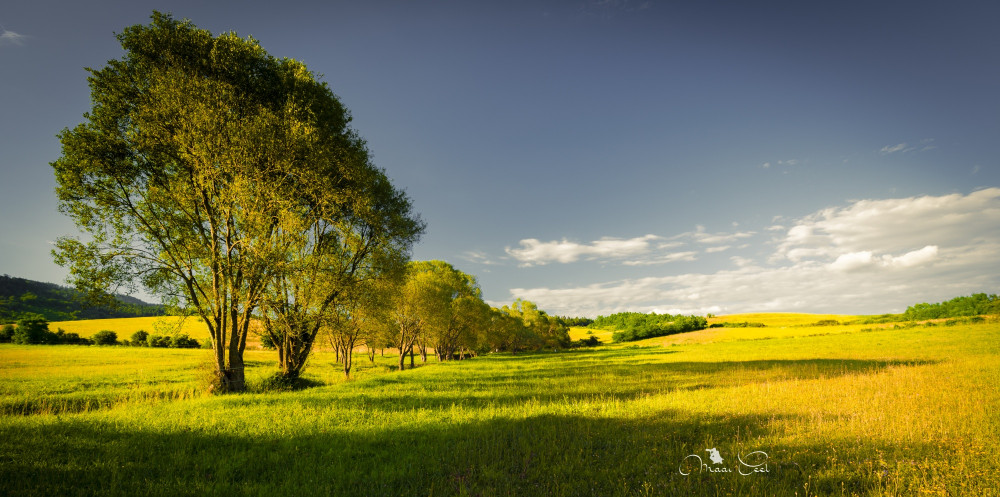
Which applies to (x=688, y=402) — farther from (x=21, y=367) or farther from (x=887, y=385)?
(x=21, y=367)

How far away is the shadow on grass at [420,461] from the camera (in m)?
6.56

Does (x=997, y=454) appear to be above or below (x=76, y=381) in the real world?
above

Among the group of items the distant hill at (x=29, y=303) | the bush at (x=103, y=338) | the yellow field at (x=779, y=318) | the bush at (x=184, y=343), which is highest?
the distant hill at (x=29, y=303)

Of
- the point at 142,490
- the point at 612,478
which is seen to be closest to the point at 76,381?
the point at 142,490

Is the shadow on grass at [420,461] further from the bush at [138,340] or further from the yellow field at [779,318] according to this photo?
the yellow field at [779,318]

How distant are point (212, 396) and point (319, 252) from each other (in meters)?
9.32

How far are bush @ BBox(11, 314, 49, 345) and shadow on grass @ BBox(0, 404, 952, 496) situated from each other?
82.4 metres

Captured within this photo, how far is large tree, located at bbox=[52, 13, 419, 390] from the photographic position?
703 inches

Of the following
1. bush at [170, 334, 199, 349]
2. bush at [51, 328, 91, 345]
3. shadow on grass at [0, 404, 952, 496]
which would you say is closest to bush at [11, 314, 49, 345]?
bush at [51, 328, 91, 345]

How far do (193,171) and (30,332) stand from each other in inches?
3056

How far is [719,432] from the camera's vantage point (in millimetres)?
9711

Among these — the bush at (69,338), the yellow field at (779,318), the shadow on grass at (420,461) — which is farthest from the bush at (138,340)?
the yellow field at (779,318)

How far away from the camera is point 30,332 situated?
2421 inches

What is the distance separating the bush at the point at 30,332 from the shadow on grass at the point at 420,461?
8240cm
